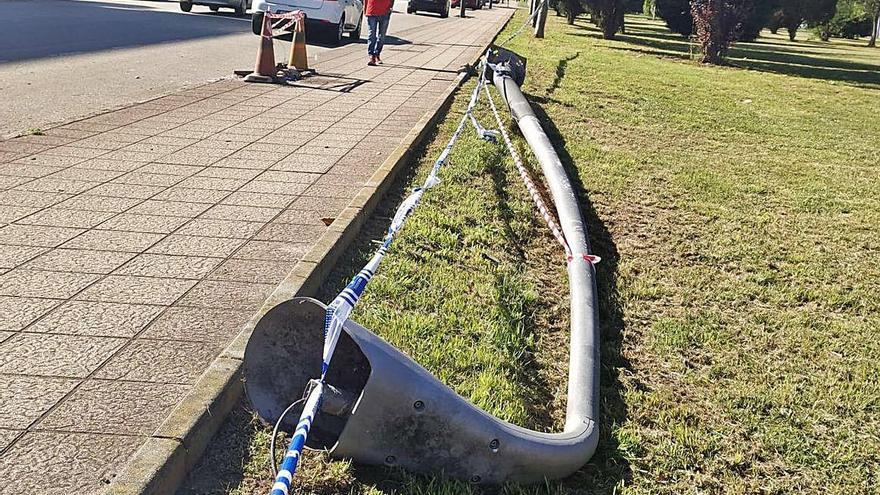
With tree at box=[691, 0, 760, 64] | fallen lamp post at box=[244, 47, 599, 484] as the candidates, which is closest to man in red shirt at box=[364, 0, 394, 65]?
tree at box=[691, 0, 760, 64]

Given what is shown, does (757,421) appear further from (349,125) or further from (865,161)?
(865,161)

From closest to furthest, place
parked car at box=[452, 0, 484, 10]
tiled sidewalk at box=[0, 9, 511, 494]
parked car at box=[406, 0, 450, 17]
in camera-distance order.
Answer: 1. tiled sidewalk at box=[0, 9, 511, 494]
2. parked car at box=[406, 0, 450, 17]
3. parked car at box=[452, 0, 484, 10]

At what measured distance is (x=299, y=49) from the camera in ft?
41.7

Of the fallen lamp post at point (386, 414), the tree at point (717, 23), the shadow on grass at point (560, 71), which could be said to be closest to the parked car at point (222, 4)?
the shadow on grass at point (560, 71)

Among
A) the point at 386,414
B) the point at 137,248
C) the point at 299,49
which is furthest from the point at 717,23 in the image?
the point at 386,414

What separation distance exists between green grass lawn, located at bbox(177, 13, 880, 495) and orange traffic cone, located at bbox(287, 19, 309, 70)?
4.14 meters

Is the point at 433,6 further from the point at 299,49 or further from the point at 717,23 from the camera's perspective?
the point at 299,49

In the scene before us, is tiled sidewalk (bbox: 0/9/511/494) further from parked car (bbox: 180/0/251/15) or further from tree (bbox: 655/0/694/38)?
tree (bbox: 655/0/694/38)

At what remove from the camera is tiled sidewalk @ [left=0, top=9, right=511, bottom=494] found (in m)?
3.01

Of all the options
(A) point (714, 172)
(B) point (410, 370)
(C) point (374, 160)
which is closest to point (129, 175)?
(C) point (374, 160)

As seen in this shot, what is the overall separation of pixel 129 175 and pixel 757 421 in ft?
15.6

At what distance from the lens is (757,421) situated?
3471 millimetres

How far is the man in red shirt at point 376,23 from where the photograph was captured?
1474 centimetres

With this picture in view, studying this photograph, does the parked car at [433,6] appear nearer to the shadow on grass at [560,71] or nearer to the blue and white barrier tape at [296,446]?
the shadow on grass at [560,71]
